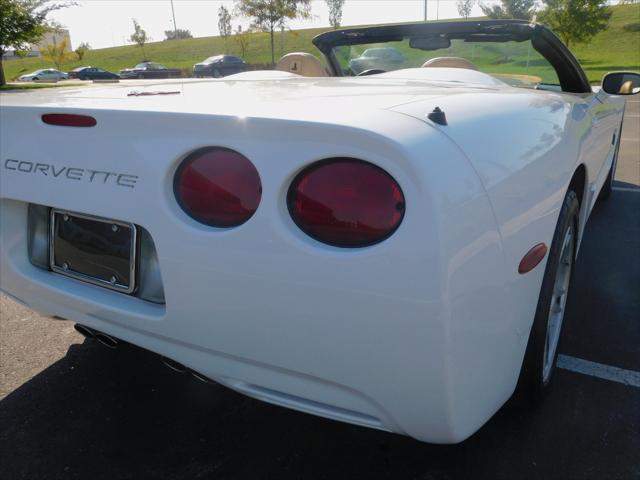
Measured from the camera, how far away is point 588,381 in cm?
229

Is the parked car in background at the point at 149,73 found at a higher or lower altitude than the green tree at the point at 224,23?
lower

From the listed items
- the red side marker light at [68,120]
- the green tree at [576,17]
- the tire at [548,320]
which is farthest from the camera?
the green tree at [576,17]

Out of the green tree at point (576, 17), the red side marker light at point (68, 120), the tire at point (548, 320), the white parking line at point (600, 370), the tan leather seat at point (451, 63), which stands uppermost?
the green tree at point (576, 17)

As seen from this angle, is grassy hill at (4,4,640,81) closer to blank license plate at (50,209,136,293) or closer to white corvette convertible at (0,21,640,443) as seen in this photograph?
white corvette convertible at (0,21,640,443)

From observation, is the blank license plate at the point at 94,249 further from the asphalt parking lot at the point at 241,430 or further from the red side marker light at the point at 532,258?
the red side marker light at the point at 532,258

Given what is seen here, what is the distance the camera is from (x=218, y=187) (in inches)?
57.3

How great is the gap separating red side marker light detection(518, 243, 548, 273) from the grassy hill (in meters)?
27.4

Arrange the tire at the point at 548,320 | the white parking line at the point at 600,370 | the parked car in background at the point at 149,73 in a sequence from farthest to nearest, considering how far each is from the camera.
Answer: the parked car in background at the point at 149,73 < the white parking line at the point at 600,370 < the tire at the point at 548,320

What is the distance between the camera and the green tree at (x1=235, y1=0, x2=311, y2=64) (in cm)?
4084

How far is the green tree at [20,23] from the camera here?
932 inches

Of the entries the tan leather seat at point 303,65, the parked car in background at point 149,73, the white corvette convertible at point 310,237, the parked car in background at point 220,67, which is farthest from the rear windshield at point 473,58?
the parked car in background at point 149,73

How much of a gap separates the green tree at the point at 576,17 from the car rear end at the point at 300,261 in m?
34.4

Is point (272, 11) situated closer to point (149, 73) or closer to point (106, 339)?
point (149, 73)

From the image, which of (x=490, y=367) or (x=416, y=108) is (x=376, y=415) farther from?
(x=416, y=108)
